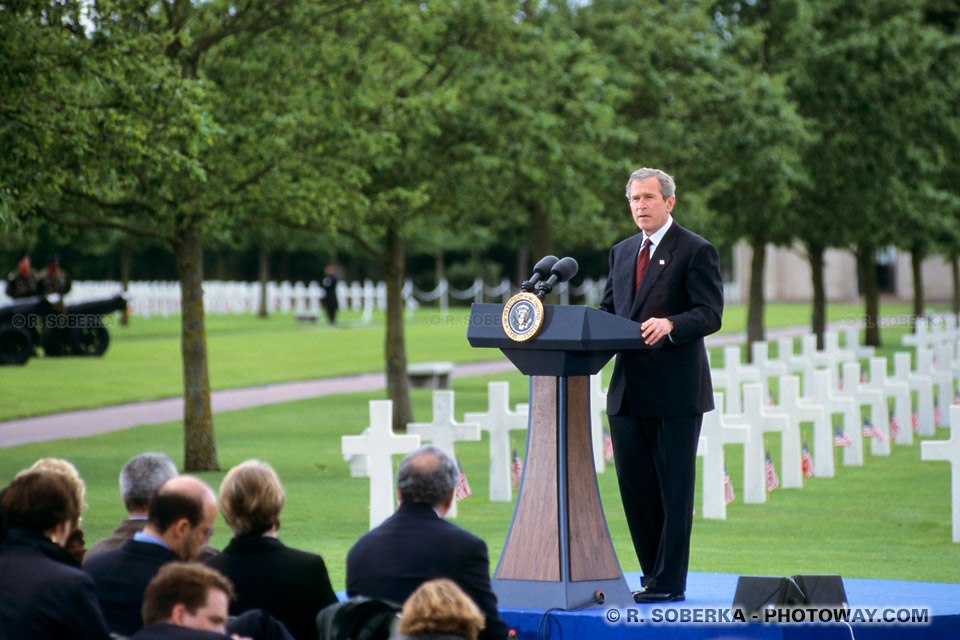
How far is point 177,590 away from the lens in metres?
4.12

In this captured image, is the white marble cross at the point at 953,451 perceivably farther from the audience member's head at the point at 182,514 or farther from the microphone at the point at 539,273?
the audience member's head at the point at 182,514

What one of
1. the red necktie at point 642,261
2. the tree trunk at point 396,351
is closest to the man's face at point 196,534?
the red necktie at point 642,261

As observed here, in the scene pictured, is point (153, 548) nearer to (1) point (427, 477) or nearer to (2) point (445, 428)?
(1) point (427, 477)

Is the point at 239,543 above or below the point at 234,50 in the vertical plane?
below

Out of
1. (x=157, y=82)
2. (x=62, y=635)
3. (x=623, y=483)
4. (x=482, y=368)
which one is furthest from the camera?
(x=482, y=368)

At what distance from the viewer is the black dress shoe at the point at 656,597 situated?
6.45 meters

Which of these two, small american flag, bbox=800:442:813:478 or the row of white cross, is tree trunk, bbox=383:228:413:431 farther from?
small american flag, bbox=800:442:813:478

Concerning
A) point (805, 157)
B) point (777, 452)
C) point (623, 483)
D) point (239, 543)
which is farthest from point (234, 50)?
point (805, 157)

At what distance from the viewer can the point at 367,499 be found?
40.7ft

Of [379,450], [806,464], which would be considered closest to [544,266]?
[379,450]

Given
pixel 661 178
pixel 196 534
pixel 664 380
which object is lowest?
pixel 196 534

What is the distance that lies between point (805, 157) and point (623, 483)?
22.9 m

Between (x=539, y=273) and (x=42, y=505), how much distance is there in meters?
2.54

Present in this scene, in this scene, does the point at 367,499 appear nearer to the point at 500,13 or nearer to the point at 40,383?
the point at 500,13
